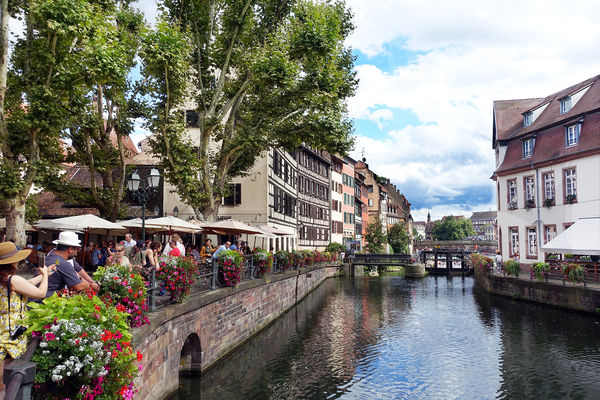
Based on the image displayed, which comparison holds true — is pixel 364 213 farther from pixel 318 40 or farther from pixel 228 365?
pixel 228 365

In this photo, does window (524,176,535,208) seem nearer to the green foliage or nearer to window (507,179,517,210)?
window (507,179,517,210)

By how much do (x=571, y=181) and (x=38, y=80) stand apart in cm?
2776

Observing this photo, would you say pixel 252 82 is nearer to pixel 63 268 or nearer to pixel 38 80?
pixel 38 80

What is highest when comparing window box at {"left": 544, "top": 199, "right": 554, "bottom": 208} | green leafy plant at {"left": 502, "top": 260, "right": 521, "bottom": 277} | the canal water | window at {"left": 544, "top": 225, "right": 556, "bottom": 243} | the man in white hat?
window box at {"left": 544, "top": 199, "right": 554, "bottom": 208}

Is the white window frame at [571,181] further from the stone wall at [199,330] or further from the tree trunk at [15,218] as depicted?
the tree trunk at [15,218]

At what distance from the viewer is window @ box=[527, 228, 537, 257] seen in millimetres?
32031

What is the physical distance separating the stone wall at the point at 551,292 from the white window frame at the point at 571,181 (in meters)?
6.22

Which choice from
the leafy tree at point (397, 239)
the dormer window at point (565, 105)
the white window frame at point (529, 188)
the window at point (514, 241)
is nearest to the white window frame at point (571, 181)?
the white window frame at point (529, 188)

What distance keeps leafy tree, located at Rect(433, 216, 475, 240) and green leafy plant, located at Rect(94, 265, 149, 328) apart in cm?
15723

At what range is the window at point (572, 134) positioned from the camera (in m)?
29.0

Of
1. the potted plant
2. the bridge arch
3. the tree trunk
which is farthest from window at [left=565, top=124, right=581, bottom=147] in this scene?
the tree trunk

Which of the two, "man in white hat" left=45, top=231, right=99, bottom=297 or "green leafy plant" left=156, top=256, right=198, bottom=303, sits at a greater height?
"man in white hat" left=45, top=231, right=99, bottom=297

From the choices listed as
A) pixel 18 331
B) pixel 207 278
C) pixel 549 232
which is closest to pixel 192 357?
pixel 207 278

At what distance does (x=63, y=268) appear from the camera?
19.4 ft
